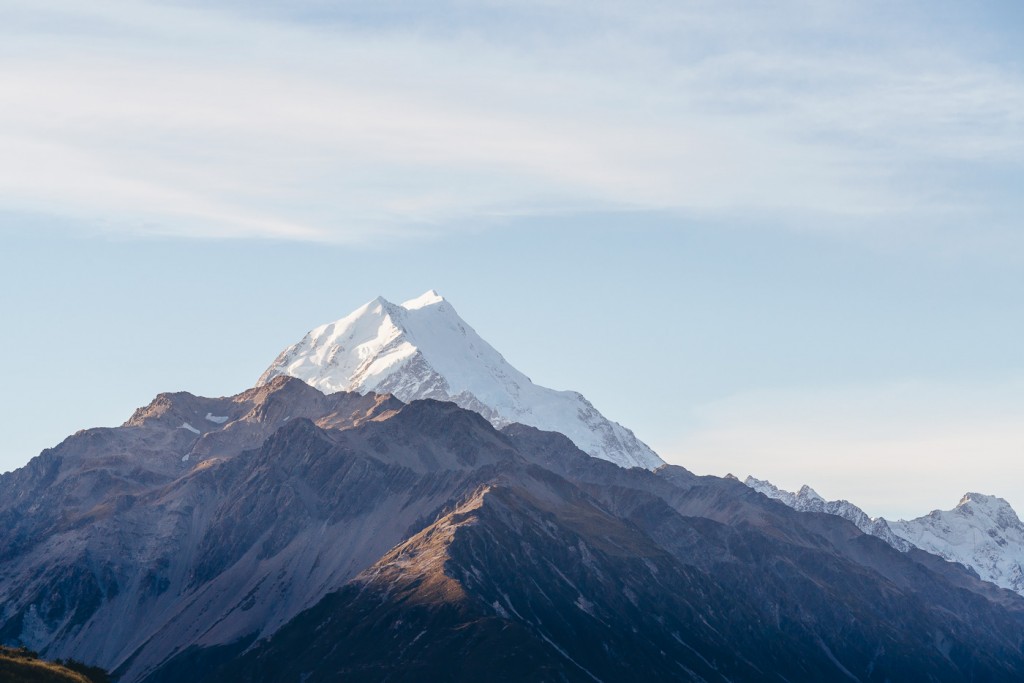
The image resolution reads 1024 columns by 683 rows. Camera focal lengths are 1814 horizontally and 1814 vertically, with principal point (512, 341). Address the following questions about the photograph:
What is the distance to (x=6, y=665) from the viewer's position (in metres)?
168

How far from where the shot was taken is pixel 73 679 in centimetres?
17238

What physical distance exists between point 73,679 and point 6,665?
7.33 meters
